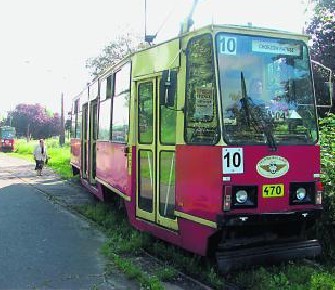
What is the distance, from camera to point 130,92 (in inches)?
348

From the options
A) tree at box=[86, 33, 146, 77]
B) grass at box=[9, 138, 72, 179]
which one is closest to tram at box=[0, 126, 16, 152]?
grass at box=[9, 138, 72, 179]

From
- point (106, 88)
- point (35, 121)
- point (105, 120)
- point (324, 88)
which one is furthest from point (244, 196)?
point (35, 121)

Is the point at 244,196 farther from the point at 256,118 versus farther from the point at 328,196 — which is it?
the point at 328,196

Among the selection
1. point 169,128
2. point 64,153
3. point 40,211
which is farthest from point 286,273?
point 64,153

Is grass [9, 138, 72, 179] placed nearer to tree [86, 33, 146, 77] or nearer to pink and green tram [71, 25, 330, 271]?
tree [86, 33, 146, 77]

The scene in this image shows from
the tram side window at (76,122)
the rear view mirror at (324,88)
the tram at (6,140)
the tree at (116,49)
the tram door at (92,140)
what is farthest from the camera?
the tram at (6,140)

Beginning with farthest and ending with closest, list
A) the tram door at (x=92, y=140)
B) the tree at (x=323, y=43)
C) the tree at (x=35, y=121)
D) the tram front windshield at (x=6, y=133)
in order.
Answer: the tree at (x=35, y=121), the tram front windshield at (x=6, y=133), the tree at (x=323, y=43), the tram door at (x=92, y=140)

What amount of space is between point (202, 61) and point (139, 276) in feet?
9.36

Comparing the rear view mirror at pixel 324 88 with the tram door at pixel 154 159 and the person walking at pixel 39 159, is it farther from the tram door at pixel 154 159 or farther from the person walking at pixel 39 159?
the person walking at pixel 39 159

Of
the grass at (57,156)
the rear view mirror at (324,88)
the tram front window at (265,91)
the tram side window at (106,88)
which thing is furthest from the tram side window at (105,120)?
the grass at (57,156)

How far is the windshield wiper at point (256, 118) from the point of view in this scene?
6523 millimetres

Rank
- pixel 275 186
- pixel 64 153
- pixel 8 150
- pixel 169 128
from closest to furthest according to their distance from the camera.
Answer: pixel 275 186, pixel 169 128, pixel 64 153, pixel 8 150

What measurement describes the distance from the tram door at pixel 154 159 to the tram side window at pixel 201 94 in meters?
0.62

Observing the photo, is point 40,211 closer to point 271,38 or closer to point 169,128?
point 169,128
